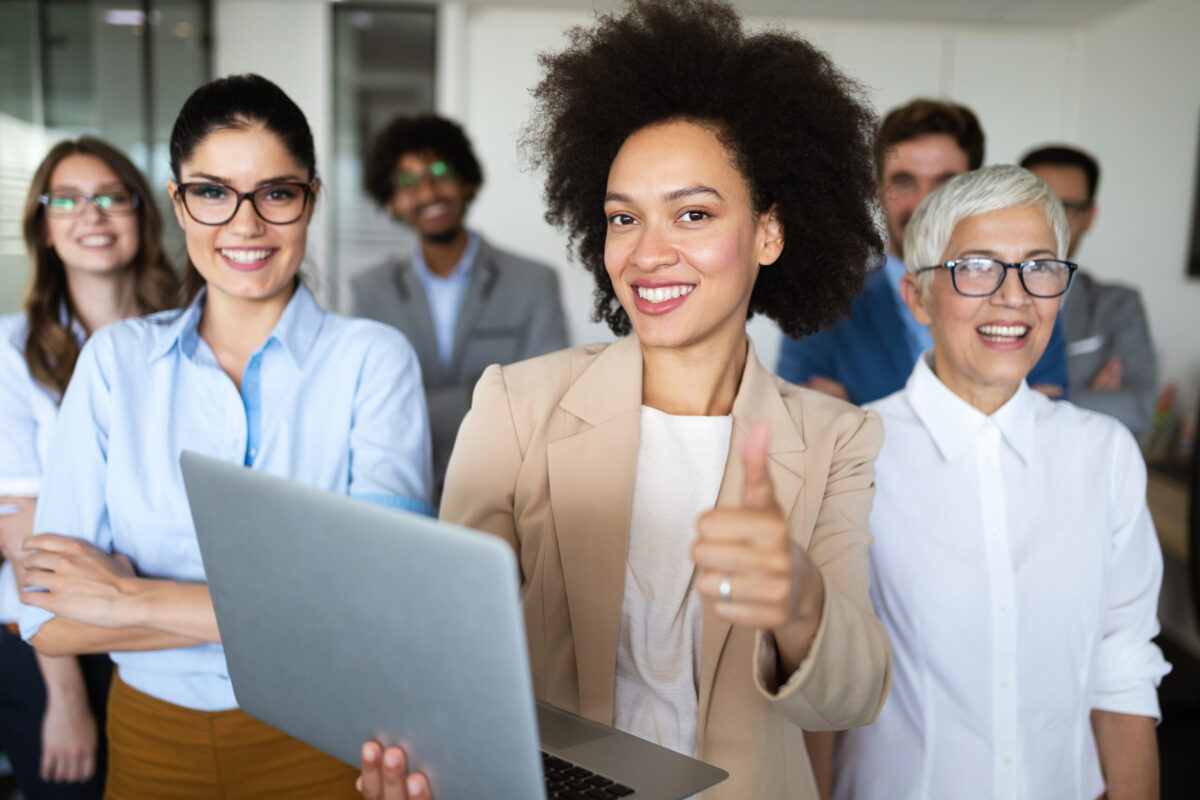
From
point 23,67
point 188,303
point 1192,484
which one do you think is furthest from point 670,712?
point 23,67

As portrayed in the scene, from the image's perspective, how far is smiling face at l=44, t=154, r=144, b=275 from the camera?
2285 mm

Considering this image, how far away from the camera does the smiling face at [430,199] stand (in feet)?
11.5

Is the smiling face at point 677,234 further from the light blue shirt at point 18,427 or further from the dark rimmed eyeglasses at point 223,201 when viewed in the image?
the light blue shirt at point 18,427

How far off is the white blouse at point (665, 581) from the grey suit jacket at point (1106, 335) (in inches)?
96.9

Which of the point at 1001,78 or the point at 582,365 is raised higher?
the point at 1001,78

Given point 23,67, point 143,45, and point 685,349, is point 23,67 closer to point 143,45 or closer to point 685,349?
point 143,45

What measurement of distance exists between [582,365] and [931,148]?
1.44 m

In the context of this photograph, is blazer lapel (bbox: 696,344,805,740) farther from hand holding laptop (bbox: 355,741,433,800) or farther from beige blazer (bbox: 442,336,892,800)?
hand holding laptop (bbox: 355,741,433,800)

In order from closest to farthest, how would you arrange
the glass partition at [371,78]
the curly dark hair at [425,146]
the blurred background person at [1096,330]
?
the blurred background person at [1096,330] < the curly dark hair at [425,146] < the glass partition at [371,78]

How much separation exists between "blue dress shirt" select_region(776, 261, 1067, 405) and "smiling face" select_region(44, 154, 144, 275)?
173 cm

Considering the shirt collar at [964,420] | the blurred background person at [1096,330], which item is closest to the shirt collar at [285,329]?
the shirt collar at [964,420]

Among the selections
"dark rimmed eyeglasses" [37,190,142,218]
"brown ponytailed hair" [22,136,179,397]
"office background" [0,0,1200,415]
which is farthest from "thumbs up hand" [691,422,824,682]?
"office background" [0,0,1200,415]

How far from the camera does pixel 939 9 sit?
5.81m

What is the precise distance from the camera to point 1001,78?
248 inches
